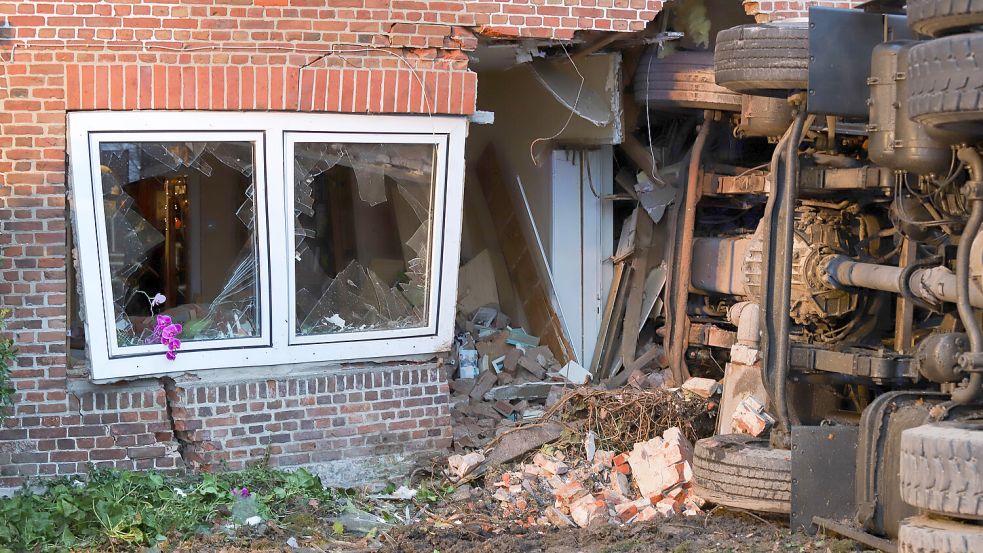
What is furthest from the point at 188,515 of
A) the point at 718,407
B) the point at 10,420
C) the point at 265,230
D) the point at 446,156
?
the point at 718,407

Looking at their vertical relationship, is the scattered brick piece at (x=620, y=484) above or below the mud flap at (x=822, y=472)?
below

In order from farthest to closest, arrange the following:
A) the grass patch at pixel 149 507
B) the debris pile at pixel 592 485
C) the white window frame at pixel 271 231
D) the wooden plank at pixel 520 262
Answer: the wooden plank at pixel 520 262 < the white window frame at pixel 271 231 < the debris pile at pixel 592 485 < the grass patch at pixel 149 507

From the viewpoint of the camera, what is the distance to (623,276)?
9.66 m

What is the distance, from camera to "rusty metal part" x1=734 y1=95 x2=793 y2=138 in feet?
23.3

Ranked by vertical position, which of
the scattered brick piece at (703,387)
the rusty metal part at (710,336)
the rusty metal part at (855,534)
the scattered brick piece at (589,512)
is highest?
the rusty metal part at (710,336)

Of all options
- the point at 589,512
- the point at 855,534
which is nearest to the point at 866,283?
the point at 855,534

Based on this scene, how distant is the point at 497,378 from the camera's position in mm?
8961

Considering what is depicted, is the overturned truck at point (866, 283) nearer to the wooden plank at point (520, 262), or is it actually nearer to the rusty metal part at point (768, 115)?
the rusty metal part at point (768, 115)

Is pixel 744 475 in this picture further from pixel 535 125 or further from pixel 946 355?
pixel 535 125

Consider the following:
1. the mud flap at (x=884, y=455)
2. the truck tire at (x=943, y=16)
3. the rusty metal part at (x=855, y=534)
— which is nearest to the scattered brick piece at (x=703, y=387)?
the rusty metal part at (x=855, y=534)

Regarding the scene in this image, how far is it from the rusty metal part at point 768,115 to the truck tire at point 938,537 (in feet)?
9.77

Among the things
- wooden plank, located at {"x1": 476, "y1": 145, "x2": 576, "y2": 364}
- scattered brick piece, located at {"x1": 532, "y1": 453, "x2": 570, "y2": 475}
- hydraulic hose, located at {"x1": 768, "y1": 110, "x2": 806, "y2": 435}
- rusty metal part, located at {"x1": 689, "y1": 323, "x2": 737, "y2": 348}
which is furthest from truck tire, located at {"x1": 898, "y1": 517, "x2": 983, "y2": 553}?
wooden plank, located at {"x1": 476, "y1": 145, "x2": 576, "y2": 364}

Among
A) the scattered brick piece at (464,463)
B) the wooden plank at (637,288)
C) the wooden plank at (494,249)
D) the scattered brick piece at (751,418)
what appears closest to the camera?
the scattered brick piece at (751,418)

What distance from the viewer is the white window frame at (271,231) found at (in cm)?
698
